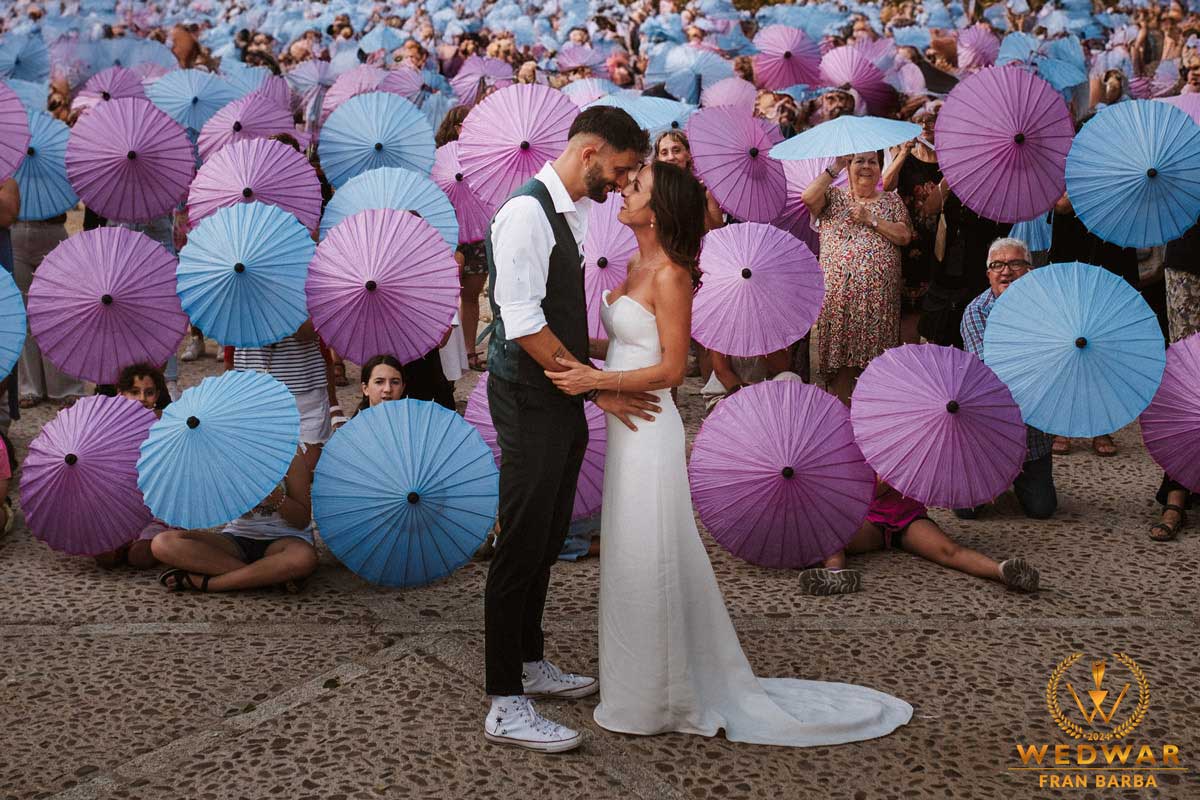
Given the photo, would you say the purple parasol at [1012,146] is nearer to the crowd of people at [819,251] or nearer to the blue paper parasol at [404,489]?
the crowd of people at [819,251]

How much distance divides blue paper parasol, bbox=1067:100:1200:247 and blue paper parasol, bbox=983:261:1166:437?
2.34 feet

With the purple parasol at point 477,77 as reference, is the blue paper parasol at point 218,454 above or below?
Answer: below

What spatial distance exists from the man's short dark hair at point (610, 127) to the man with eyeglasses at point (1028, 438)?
105 inches

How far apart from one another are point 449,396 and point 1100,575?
9.70 ft

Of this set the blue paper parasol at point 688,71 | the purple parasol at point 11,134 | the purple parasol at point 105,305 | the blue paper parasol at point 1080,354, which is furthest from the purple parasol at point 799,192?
the purple parasol at point 11,134

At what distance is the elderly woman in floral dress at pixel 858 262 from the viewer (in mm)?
5891

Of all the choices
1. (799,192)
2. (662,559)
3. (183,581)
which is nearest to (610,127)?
(662,559)

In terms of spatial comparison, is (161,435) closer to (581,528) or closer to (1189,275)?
(581,528)

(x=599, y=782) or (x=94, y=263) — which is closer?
(x=599, y=782)

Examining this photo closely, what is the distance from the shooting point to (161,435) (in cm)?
432

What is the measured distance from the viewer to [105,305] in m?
5.16

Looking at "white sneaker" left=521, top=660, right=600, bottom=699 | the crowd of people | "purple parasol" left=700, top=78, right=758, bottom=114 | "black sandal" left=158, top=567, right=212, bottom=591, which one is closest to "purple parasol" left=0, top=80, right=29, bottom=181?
the crowd of people

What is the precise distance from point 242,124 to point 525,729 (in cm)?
500

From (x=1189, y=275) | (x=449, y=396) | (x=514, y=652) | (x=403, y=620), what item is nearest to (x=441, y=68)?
(x=449, y=396)
